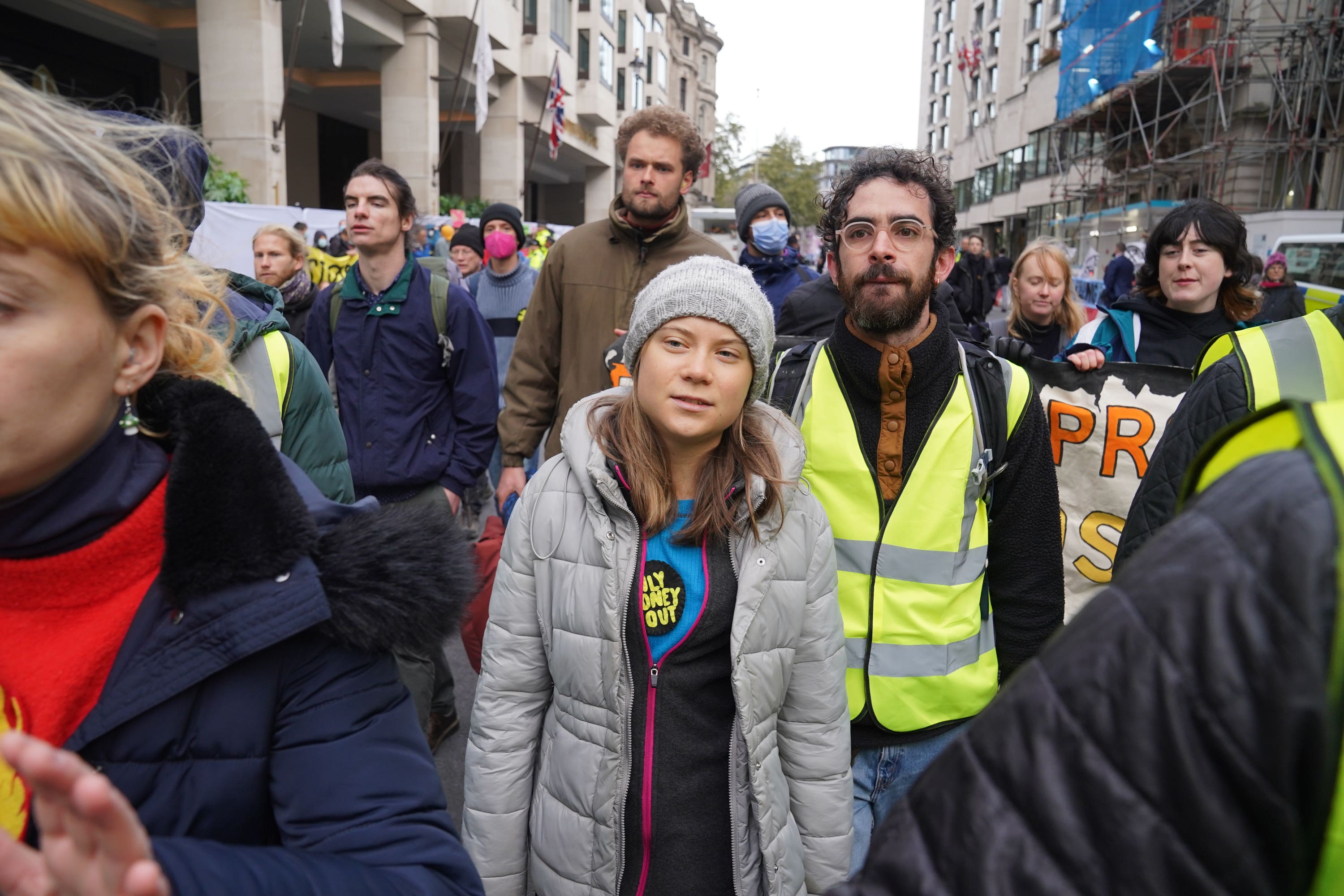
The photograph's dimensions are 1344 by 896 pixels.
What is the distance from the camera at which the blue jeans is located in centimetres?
239

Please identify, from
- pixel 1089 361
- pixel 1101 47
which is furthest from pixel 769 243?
pixel 1101 47

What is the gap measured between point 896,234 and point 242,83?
15.5m

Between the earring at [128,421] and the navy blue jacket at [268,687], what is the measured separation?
5 centimetres

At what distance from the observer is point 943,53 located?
2744 inches

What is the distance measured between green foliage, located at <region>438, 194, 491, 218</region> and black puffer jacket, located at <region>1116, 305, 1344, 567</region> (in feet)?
70.4

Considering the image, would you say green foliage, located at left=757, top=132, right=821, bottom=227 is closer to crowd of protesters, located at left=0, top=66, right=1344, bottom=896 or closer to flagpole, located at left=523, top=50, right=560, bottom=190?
flagpole, located at left=523, top=50, right=560, bottom=190

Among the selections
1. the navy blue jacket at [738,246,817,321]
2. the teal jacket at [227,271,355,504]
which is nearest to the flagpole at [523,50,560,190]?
the navy blue jacket at [738,246,817,321]

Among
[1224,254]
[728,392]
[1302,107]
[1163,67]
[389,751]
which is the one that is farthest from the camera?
[1163,67]

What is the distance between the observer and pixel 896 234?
99.9 inches

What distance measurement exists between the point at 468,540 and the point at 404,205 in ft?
10.9

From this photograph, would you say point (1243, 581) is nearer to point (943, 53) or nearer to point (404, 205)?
point (404, 205)

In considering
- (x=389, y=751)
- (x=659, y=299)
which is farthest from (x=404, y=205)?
(x=389, y=751)

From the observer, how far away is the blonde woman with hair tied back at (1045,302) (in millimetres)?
5512

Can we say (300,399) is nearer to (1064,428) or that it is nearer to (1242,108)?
(1064,428)
